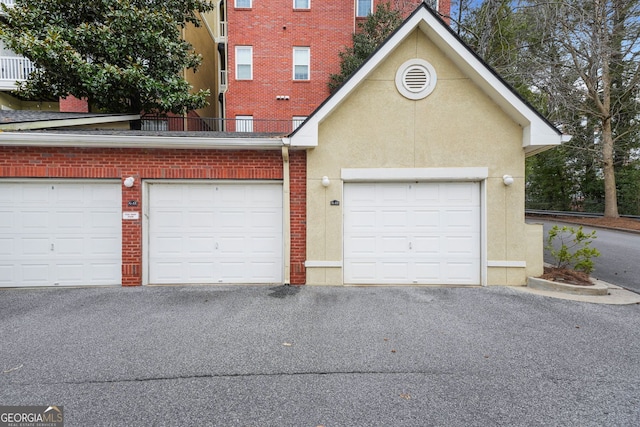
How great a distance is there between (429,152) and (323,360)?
15.3 feet

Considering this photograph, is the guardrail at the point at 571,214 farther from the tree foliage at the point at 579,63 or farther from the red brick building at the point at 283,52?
the red brick building at the point at 283,52

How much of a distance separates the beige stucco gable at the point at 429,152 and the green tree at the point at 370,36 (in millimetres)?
8626

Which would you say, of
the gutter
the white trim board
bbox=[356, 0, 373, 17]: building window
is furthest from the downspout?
bbox=[356, 0, 373, 17]: building window

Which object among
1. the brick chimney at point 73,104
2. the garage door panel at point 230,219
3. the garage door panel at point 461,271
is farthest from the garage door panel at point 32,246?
the brick chimney at point 73,104


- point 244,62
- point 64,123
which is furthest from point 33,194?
point 244,62

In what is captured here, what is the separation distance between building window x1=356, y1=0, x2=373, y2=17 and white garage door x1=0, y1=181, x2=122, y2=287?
15322 mm

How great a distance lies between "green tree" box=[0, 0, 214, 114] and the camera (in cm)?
971

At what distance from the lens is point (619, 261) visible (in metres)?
8.77

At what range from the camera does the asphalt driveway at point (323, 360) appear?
272cm

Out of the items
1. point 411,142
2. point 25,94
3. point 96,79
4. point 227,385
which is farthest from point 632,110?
point 25,94

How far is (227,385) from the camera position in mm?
3072

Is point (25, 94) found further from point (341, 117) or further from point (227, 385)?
point (227, 385)

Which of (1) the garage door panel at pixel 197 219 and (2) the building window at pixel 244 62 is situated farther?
(2) the building window at pixel 244 62

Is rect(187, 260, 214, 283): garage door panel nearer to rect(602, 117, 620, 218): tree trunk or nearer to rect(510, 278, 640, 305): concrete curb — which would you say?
rect(510, 278, 640, 305): concrete curb
